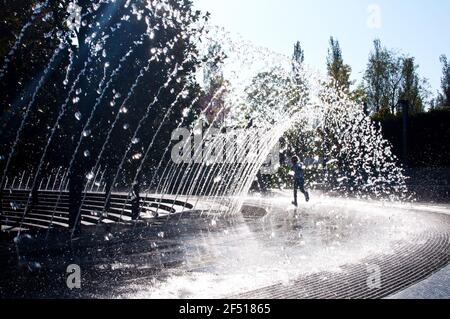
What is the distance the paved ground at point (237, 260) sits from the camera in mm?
5215

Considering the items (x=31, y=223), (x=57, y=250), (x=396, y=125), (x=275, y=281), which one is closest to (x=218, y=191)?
(x=31, y=223)

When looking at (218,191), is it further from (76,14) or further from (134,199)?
(76,14)

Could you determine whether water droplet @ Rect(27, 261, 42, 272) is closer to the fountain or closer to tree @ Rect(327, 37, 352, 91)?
the fountain

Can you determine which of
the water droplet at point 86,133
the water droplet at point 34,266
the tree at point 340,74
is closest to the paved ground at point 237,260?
the water droplet at point 34,266

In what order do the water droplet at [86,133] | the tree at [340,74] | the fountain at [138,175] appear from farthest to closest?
the tree at [340,74] < the water droplet at [86,133] < the fountain at [138,175]

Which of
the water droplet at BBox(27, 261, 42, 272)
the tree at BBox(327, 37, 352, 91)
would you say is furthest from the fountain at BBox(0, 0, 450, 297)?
the tree at BBox(327, 37, 352, 91)

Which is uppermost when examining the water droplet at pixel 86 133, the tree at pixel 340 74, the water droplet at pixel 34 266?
the tree at pixel 340 74

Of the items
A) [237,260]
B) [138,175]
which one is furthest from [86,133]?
[237,260]

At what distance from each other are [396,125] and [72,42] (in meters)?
27.8

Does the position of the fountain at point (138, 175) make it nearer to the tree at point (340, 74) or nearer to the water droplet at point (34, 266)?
the water droplet at point (34, 266)

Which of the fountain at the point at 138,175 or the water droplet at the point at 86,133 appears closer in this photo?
the fountain at the point at 138,175

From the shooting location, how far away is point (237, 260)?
682 centimetres

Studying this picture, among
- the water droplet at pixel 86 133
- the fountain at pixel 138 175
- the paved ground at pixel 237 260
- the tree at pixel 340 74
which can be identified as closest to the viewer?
the paved ground at pixel 237 260
